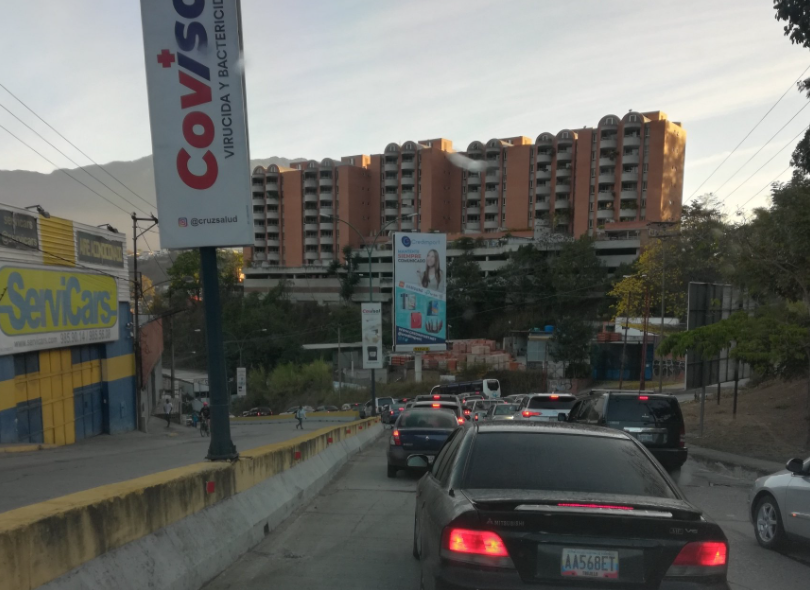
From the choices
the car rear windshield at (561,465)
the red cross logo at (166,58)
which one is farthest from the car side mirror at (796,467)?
the red cross logo at (166,58)

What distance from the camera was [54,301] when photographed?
25844mm

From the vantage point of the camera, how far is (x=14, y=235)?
23.8m

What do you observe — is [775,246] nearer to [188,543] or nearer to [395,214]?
[188,543]

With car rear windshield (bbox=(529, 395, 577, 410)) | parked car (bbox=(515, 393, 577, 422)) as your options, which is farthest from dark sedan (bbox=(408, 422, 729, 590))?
car rear windshield (bbox=(529, 395, 577, 410))

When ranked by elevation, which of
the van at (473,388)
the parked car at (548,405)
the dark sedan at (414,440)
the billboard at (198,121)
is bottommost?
the van at (473,388)

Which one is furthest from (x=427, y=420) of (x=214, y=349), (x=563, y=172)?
(x=563, y=172)

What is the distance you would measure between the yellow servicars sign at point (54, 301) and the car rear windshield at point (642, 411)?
1843 cm

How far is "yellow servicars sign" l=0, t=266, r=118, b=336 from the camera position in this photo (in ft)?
75.8

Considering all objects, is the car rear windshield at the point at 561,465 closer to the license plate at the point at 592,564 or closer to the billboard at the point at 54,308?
the license plate at the point at 592,564

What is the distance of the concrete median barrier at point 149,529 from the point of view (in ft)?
13.8

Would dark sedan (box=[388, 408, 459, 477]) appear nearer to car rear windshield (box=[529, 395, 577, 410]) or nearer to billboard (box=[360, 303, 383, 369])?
car rear windshield (box=[529, 395, 577, 410])

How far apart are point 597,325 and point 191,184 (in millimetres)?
76972

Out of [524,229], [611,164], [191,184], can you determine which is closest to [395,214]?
[524,229]

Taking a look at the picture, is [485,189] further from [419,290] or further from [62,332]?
[62,332]
